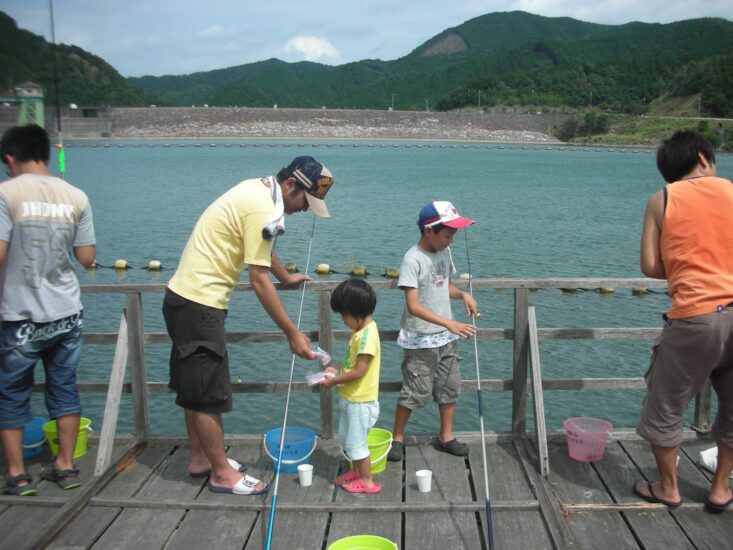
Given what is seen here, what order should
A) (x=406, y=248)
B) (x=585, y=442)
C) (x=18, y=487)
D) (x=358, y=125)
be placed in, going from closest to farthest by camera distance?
1. (x=18, y=487)
2. (x=585, y=442)
3. (x=406, y=248)
4. (x=358, y=125)

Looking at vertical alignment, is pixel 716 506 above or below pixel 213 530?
above

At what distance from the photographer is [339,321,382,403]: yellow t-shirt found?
12.2 feet

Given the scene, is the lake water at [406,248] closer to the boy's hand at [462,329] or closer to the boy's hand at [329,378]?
the boy's hand at [462,329]

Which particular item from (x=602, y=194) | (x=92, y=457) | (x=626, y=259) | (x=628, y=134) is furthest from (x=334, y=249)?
(x=628, y=134)

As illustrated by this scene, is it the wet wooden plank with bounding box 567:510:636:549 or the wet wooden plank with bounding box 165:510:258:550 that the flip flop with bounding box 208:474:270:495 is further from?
the wet wooden plank with bounding box 567:510:636:549

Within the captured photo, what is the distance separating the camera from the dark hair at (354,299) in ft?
12.2

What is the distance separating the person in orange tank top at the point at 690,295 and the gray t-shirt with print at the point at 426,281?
115 centimetres

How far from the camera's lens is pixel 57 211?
366cm

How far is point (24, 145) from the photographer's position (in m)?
3.69

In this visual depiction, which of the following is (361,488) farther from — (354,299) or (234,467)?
(354,299)

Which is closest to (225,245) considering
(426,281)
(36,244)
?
(36,244)

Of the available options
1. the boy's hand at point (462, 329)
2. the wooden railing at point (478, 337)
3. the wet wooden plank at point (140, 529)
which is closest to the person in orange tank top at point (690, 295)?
the wooden railing at point (478, 337)

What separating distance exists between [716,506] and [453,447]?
1464 mm

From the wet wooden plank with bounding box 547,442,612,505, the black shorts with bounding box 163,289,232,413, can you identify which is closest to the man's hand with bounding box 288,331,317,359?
the black shorts with bounding box 163,289,232,413
